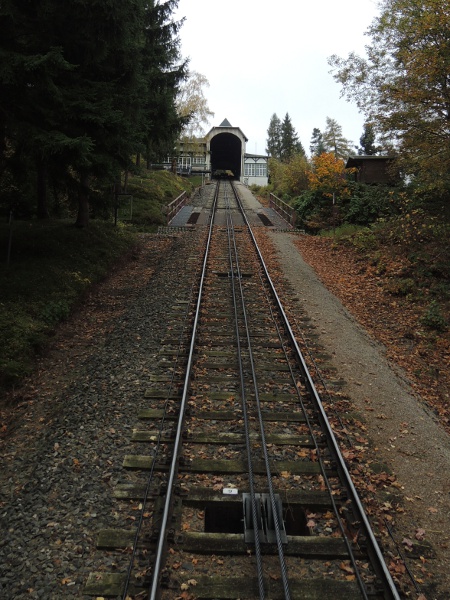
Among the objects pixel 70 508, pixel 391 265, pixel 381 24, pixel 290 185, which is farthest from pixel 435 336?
pixel 290 185

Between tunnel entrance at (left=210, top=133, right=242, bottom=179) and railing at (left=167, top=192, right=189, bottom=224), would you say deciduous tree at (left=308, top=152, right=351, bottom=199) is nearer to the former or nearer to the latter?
railing at (left=167, top=192, right=189, bottom=224)

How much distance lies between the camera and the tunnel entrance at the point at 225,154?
3093 inches

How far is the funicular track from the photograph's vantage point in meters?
4.38

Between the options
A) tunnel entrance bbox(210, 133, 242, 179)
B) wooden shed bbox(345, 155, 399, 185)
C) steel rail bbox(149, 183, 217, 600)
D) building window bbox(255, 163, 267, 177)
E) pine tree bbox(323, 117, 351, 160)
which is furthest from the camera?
tunnel entrance bbox(210, 133, 242, 179)

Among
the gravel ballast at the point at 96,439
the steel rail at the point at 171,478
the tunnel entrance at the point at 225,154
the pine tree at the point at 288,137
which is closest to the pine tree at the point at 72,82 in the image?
the gravel ballast at the point at 96,439

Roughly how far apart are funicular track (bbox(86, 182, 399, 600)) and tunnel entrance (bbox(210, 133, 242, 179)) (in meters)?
71.5

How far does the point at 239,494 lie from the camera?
18.1ft

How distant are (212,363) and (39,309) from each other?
464cm

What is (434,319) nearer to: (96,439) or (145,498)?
(96,439)

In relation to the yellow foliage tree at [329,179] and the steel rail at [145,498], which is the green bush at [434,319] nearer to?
the steel rail at [145,498]

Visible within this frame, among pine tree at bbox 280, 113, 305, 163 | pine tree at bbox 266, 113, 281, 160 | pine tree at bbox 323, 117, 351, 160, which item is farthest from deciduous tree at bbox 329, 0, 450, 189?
pine tree at bbox 266, 113, 281, 160

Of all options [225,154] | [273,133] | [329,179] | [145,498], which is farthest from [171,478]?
[273,133]

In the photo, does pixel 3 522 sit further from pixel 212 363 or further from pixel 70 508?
pixel 212 363

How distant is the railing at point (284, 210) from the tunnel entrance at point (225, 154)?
40.6 metres
